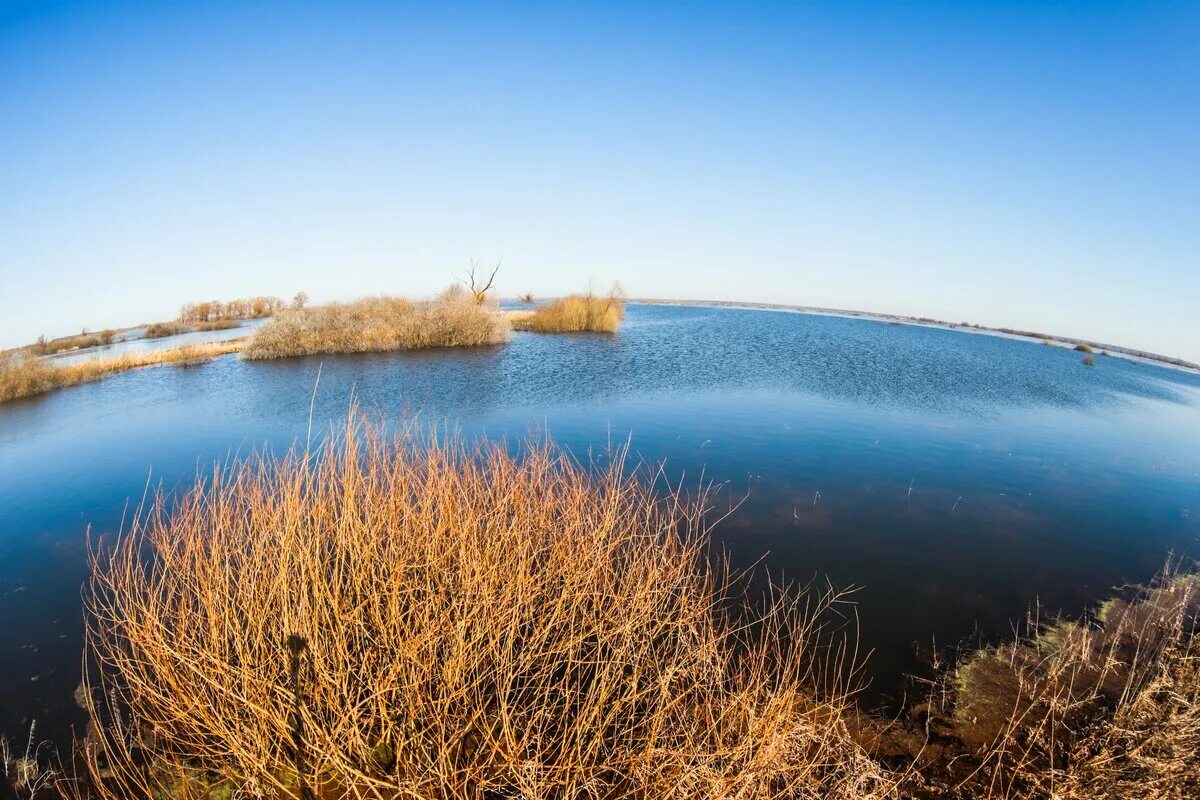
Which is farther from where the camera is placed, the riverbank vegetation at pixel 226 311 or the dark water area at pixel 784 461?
the riverbank vegetation at pixel 226 311

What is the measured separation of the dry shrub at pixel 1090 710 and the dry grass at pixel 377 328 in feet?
111

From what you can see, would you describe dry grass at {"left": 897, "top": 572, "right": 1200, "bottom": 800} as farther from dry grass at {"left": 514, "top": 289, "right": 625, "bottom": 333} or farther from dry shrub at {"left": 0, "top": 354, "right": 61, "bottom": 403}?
dry grass at {"left": 514, "top": 289, "right": 625, "bottom": 333}

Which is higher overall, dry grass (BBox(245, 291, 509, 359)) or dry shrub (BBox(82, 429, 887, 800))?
dry grass (BBox(245, 291, 509, 359))

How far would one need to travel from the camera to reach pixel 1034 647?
687cm

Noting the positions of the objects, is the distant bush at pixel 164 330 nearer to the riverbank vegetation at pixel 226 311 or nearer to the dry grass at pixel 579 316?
the riverbank vegetation at pixel 226 311

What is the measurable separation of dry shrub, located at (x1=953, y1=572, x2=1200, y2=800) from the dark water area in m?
0.66

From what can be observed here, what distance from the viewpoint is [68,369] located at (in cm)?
2519

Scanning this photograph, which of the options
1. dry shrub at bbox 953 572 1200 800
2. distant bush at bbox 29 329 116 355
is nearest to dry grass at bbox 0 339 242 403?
distant bush at bbox 29 329 116 355

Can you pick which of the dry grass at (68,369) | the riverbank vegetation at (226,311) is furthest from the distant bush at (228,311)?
the dry grass at (68,369)

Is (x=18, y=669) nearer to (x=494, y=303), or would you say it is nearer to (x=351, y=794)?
(x=351, y=794)

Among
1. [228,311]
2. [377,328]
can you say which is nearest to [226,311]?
[228,311]

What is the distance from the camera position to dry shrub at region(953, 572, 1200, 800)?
172 inches

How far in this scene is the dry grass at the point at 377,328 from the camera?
3162cm

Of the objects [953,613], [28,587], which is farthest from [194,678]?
[953,613]
